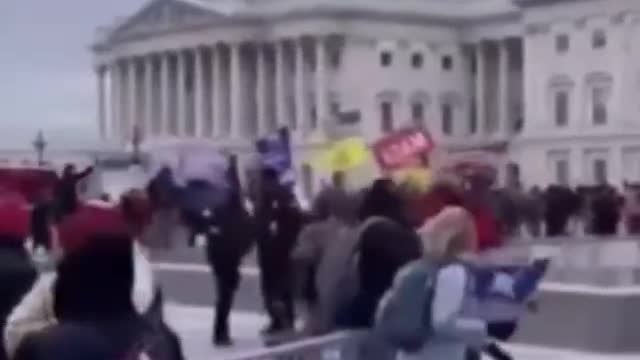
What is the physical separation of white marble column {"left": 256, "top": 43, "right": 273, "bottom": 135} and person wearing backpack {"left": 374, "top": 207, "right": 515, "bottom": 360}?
81.8m

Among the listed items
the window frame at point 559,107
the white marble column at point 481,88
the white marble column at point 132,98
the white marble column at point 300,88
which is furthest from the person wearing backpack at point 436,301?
the white marble column at point 132,98

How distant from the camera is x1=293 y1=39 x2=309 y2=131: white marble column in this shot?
87688 mm

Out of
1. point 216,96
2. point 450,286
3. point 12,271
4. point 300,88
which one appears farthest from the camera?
point 216,96

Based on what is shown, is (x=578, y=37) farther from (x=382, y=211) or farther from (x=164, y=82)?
(x=382, y=211)

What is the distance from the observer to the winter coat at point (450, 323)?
739 centimetres

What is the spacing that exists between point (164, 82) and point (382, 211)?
277 ft

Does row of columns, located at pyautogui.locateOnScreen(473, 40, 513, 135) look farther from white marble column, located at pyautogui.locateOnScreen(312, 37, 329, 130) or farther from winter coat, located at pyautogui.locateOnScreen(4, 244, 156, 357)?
winter coat, located at pyautogui.locateOnScreen(4, 244, 156, 357)

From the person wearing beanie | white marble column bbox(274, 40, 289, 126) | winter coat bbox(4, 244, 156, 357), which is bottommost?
winter coat bbox(4, 244, 156, 357)

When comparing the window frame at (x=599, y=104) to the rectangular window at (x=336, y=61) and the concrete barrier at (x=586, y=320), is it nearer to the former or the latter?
the rectangular window at (x=336, y=61)

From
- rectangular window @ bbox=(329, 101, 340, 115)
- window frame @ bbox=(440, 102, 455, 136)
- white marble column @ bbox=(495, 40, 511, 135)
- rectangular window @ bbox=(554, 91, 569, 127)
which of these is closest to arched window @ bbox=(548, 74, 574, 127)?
rectangular window @ bbox=(554, 91, 569, 127)

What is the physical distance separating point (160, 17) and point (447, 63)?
1481 cm

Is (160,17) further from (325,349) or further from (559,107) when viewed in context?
(325,349)

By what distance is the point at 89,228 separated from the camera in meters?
5.17

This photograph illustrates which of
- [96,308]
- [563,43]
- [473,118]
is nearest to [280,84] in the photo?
[473,118]
